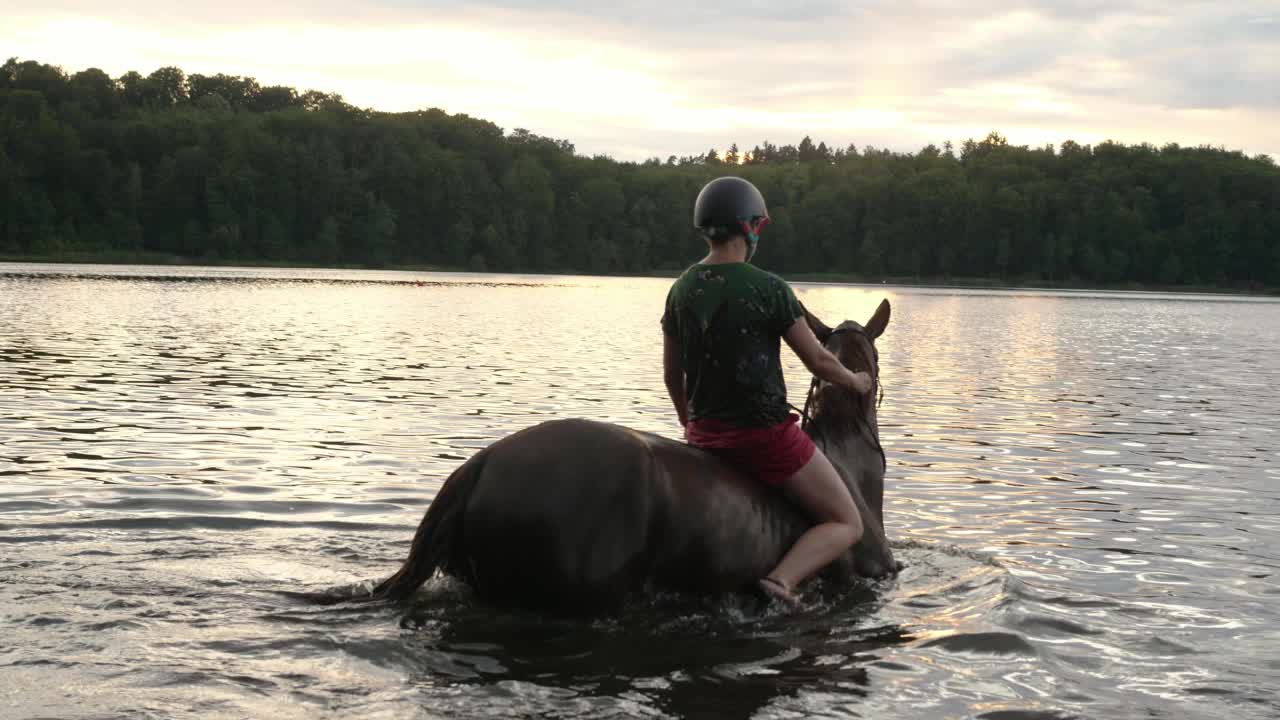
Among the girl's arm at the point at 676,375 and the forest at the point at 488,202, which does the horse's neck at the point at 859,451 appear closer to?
the girl's arm at the point at 676,375

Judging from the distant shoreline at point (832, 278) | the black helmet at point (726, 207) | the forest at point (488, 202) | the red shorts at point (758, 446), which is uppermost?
the forest at point (488, 202)

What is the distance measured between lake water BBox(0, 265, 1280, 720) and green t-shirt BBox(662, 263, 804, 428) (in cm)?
114

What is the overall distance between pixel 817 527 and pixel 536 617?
1815mm

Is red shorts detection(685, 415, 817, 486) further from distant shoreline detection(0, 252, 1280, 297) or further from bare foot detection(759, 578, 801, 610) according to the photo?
distant shoreline detection(0, 252, 1280, 297)

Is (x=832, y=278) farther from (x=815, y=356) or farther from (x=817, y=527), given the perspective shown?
(x=815, y=356)

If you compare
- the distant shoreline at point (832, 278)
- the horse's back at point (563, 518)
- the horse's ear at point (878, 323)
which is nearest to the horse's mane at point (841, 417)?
the horse's ear at point (878, 323)

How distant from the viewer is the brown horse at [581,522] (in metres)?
5.96

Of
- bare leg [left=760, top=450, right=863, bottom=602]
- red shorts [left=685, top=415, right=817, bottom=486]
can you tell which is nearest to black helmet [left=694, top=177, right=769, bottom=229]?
red shorts [left=685, top=415, right=817, bottom=486]

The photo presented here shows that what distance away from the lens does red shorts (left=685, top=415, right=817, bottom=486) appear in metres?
6.84

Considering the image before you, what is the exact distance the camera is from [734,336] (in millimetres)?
6703

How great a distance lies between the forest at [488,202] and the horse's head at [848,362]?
414 feet

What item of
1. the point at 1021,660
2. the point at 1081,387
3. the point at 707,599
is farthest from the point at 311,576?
the point at 1081,387

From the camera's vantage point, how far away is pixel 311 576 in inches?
311

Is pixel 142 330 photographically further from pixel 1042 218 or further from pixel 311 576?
pixel 1042 218
